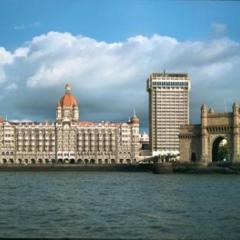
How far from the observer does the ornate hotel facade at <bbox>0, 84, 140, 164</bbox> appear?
195000mm

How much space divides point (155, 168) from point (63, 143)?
6780cm

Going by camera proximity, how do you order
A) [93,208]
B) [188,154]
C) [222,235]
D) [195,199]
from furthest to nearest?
1. [188,154]
2. [195,199]
3. [93,208]
4. [222,235]

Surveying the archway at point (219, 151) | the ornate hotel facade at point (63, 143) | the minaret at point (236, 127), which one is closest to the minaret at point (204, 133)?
the archway at point (219, 151)

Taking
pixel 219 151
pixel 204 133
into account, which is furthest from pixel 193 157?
pixel 219 151

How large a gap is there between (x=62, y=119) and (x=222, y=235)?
171 m

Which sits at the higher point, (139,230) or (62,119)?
(62,119)

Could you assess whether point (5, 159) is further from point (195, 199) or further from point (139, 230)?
point (139, 230)

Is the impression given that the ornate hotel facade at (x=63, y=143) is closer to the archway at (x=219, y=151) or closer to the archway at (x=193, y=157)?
the archway at (x=219, y=151)

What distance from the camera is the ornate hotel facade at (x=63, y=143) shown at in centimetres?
19500

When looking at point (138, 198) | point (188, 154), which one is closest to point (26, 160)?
point (188, 154)

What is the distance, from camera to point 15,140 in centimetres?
19562

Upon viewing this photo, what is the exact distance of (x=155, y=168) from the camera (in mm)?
134000

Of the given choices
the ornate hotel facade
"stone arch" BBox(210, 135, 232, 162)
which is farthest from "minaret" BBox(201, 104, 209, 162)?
the ornate hotel facade

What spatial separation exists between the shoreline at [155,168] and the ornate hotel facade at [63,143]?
1006 inches
